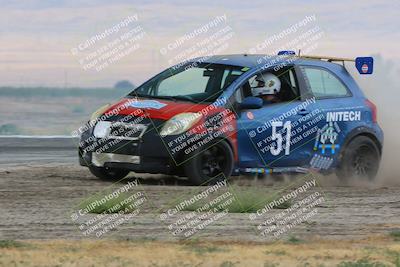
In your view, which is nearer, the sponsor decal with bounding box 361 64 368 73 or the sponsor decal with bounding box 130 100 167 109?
the sponsor decal with bounding box 130 100 167 109

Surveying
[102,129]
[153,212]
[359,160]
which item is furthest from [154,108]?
[359,160]

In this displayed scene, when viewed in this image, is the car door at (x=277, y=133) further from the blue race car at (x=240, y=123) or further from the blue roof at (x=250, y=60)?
the blue roof at (x=250, y=60)

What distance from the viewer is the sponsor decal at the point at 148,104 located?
12836mm

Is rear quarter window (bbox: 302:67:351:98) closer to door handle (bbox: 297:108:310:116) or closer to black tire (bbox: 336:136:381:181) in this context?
door handle (bbox: 297:108:310:116)

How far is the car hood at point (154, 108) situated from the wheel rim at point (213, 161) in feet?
1.80

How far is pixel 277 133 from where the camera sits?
1321 centimetres

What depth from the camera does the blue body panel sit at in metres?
13.0

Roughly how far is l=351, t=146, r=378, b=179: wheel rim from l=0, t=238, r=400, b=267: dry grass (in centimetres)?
529

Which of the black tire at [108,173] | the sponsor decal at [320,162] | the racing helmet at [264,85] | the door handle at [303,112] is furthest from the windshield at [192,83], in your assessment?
the sponsor decal at [320,162]

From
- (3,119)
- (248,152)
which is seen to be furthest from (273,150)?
(3,119)

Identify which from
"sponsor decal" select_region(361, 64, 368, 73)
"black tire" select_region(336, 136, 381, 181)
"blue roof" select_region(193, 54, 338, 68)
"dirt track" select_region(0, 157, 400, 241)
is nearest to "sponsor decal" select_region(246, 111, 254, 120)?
"blue roof" select_region(193, 54, 338, 68)

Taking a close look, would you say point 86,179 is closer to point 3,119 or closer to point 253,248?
point 253,248

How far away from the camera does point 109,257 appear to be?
7.90m

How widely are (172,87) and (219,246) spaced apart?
17.8 ft
